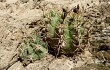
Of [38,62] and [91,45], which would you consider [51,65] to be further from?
[91,45]

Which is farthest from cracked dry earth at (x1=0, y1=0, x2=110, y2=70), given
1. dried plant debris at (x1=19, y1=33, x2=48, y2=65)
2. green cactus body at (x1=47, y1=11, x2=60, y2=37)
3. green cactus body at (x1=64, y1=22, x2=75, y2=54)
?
green cactus body at (x1=47, y1=11, x2=60, y2=37)

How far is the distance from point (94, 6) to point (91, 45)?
3.85ft

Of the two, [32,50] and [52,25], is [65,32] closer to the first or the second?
[52,25]

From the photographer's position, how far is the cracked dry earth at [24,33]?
3730mm

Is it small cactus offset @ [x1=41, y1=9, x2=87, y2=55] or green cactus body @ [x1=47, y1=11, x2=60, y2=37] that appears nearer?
small cactus offset @ [x1=41, y1=9, x2=87, y2=55]

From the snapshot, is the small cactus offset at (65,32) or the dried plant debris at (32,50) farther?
the dried plant debris at (32,50)

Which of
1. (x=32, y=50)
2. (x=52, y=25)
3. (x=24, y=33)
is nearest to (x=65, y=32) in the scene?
(x=52, y=25)

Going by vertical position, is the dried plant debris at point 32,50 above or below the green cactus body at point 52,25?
below

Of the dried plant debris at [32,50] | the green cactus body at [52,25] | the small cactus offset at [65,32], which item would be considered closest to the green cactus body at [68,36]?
the small cactus offset at [65,32]

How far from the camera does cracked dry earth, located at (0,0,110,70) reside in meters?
3.73

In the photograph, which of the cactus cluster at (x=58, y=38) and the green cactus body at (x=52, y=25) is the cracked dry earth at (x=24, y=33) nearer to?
the cactus cluster at (x=58, y=38)

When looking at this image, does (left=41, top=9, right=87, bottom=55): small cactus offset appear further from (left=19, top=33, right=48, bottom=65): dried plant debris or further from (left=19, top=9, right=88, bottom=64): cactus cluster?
(left=19, top=33, right=48, bottom=65): dried plant debris

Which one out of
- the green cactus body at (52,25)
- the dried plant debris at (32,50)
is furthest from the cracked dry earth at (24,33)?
the green cactus body at (52,25)

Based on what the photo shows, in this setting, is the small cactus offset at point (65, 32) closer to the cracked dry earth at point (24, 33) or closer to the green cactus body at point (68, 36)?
the green cactus body at point (68, 36)
